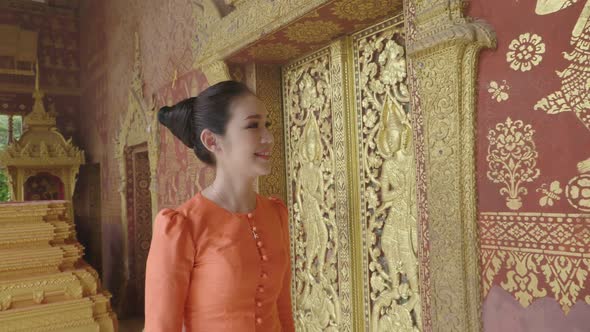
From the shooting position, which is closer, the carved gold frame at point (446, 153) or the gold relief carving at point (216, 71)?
the carved gold frame at point (446, 153)

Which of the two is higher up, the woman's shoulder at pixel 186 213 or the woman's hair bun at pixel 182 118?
the woman's hair bun at pixel 182 118

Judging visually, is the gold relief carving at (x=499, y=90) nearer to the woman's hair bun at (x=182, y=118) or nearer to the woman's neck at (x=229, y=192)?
the woman's neck at (x=229, y=192)

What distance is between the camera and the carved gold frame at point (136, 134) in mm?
4844

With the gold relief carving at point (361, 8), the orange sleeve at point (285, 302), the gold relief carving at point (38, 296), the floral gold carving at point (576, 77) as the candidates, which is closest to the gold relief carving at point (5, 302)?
the gold relief carving at point (38, 296)

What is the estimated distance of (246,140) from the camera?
1.39 metres

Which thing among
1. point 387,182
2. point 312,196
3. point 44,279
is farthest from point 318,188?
point 44,279

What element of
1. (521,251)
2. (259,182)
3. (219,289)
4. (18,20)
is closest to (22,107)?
(18,20)

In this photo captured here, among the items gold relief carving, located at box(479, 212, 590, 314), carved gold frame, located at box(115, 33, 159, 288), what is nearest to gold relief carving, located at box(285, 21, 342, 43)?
gold relief carving, located at box(479, 212, 590, 314)

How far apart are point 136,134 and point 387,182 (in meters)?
3.85

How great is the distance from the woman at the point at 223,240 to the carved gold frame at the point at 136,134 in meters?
3.48

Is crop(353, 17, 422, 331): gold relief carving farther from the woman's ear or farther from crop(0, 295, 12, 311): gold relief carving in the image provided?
crop(0, 295, 12, 311): gold relief carving

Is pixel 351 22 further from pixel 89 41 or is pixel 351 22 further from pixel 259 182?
pixel 89 41

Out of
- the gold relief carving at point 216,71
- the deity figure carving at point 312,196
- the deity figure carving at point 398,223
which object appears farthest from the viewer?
the gold relief carving at point 216,71

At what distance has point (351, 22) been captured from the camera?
2500mm
